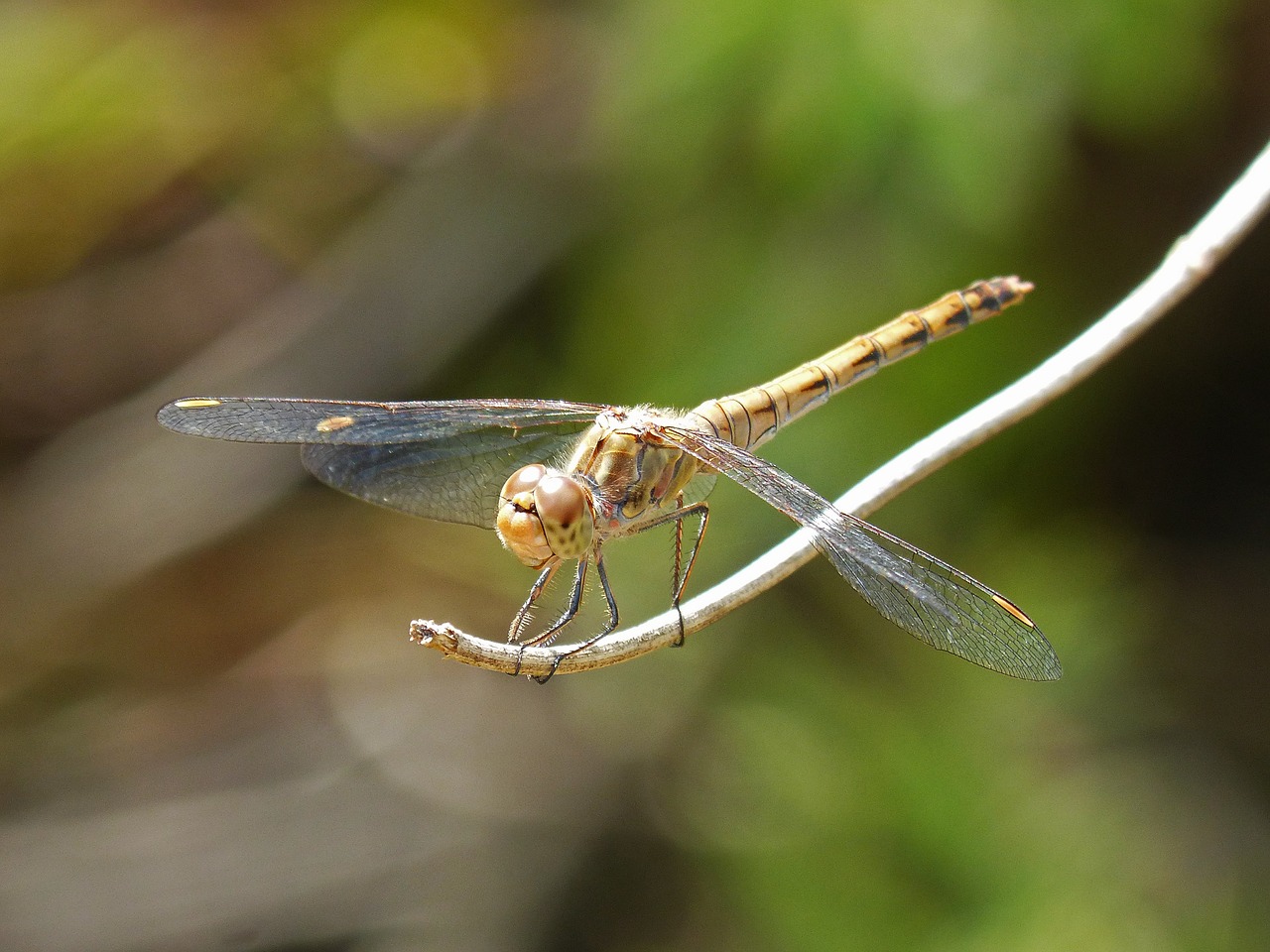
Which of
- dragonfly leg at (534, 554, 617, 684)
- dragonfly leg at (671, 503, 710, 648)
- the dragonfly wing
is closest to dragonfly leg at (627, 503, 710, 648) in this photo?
dragonfly leg at (671, 503, 710, 648)

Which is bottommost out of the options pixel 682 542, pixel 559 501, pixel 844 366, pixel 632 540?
pixel 632 540

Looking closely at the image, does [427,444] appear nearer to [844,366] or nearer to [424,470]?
[424,470]

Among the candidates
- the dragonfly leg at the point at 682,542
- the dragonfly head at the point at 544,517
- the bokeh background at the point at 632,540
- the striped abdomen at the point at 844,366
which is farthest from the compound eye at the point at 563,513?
the bokeh background at the point at 632,540

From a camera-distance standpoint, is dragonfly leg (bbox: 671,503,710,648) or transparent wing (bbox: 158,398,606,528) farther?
transparent wing (bbox: 158,398,606,528)

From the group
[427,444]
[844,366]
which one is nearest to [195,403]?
[427,444]

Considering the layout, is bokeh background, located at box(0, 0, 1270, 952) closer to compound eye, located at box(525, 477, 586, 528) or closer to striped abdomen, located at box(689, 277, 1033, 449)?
striped abdomen, located at box(689, 277, 1033, 449)

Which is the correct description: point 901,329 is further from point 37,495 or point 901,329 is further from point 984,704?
point 37,495

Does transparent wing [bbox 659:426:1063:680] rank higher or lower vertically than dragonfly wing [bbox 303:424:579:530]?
higher
